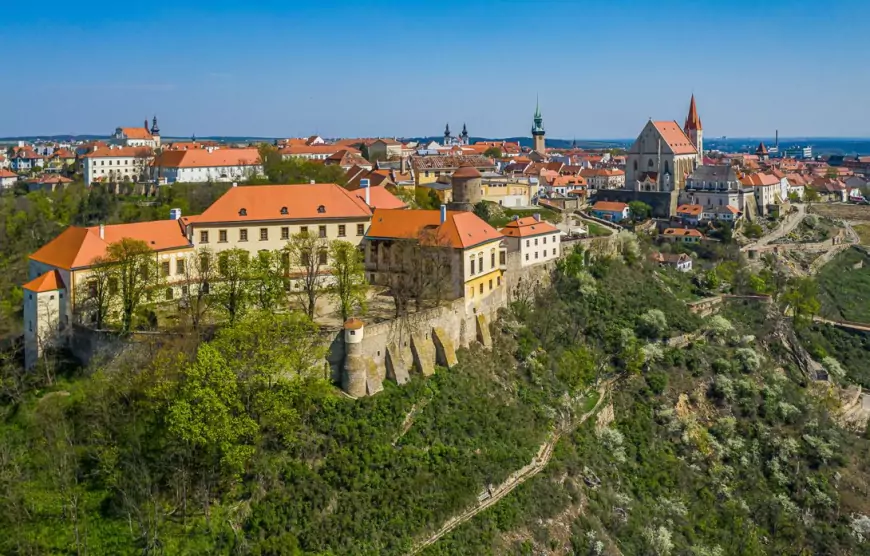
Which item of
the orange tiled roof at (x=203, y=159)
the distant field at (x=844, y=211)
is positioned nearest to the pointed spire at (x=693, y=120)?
the distant field at (x=844, y=211)

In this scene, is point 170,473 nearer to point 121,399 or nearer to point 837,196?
→ point 121,399

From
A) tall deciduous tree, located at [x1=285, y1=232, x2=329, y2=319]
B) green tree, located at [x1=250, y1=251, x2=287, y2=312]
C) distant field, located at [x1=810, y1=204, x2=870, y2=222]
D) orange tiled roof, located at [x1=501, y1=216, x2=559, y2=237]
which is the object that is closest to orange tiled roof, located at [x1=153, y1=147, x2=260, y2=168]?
tall deciduous tree, located at [x1=285, y1=232, x2=329, y2=319]

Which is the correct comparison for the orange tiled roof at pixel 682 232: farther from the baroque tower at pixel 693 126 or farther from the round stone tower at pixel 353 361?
the round stone tower at pixel 353 361

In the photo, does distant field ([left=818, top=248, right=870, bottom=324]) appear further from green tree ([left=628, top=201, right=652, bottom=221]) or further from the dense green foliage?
the dense green foliage

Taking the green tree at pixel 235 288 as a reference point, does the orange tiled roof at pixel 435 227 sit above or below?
above

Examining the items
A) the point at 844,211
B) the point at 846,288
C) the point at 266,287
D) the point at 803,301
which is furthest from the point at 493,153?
the point at 266,287

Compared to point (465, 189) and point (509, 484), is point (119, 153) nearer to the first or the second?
point (465, 189)
